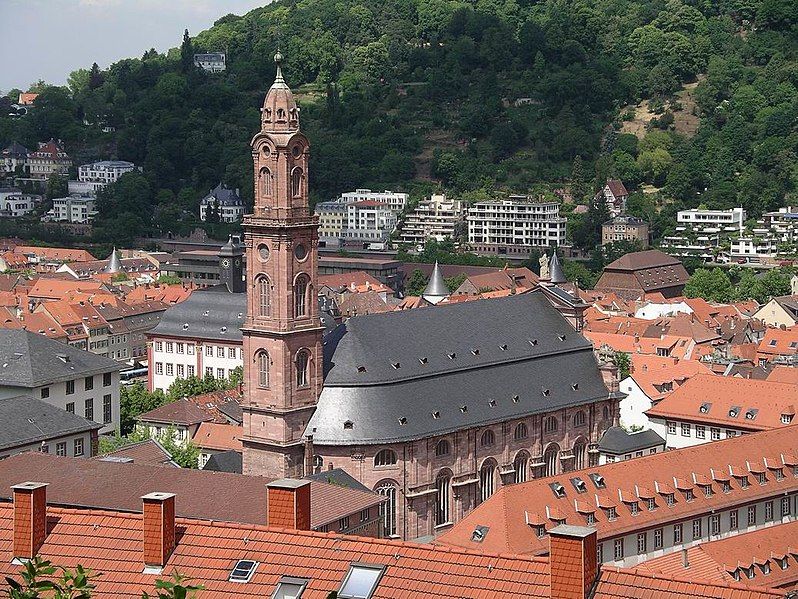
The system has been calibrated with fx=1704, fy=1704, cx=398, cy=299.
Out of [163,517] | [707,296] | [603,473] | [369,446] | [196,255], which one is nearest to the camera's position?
[163,517]

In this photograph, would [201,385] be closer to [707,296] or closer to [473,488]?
[473,488]

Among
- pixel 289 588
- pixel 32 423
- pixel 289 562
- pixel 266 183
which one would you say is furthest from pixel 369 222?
pixel 289 588

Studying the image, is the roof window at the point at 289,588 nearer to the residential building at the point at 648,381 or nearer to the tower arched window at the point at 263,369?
the tower arched window at the point at 263,369

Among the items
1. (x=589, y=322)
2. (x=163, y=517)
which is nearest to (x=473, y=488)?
(x=163, y=517)

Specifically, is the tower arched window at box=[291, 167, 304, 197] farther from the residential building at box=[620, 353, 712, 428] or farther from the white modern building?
the white modern building

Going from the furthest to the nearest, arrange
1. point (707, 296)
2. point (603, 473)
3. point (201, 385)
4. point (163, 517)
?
point (707, 296) → point (201, 385) → point (603, 473) → point (163, 517)

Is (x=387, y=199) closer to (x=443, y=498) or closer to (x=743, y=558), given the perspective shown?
(x=443, y=498)
